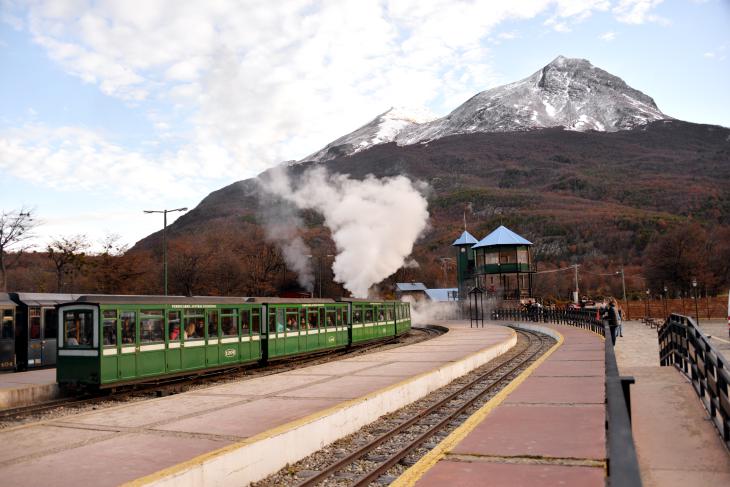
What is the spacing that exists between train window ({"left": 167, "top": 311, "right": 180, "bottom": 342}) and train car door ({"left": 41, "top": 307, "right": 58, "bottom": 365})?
22.1 ft

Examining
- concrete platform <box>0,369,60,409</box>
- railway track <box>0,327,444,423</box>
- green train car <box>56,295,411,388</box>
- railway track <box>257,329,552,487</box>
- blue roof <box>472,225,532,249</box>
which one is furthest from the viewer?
blue roof <box>472,225,532,249</box>

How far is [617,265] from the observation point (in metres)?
117

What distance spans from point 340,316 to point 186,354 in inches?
409

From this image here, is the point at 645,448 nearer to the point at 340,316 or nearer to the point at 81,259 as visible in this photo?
the point at 340,316

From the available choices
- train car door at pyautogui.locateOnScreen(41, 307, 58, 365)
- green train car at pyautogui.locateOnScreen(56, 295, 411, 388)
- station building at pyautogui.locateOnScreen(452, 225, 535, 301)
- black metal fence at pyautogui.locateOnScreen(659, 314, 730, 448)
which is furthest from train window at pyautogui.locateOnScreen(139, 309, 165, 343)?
station building at pyautogui.locateOnScreen(452, 225, 535, 301)

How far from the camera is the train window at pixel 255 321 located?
1971cm

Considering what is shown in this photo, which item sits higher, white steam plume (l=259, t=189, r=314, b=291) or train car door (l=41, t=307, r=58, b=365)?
white steam plume (l=259, t=189, r=314, b=291)

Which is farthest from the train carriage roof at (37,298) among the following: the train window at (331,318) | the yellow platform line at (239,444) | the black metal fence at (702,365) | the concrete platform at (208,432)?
the black metal fence at (702,365)

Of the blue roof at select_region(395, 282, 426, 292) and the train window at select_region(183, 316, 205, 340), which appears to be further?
the blue roof at select_region(395, 282, 426, 292)

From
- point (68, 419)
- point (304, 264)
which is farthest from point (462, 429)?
point (304, 264)

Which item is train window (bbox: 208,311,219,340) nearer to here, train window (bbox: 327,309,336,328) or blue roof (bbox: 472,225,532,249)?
train window (bbox: 327,309,336,328)

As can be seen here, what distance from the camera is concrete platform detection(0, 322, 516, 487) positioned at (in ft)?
22.0

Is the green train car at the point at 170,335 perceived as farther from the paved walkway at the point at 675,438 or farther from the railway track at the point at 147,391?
the paved walkway at the point at 675,438

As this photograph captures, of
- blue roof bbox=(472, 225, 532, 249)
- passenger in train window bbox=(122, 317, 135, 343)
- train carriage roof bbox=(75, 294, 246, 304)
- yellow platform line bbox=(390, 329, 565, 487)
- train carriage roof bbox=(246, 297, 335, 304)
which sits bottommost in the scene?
yellow platform line bbox=(390, 329, 565, 487)
